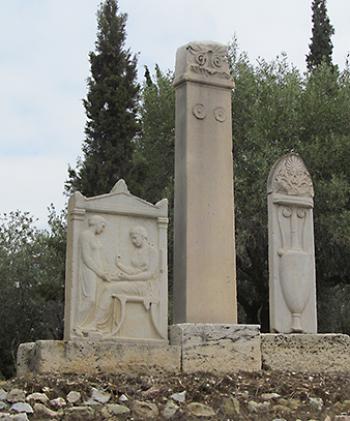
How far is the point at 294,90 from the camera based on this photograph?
18.2 m

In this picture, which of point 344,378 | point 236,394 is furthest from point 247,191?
point 236,394

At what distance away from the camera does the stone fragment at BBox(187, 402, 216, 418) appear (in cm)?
738

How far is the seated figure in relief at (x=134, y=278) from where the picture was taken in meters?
8.85

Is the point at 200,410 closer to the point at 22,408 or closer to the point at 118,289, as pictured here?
the point at 22,408

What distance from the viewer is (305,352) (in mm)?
9477

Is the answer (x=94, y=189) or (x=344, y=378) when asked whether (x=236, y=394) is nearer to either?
(x=344, y=378)

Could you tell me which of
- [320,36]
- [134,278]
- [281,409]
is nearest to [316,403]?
[281,409]

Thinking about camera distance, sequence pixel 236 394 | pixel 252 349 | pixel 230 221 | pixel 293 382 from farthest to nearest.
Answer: pixel 230 221
pixel 252 349
pixel 293 382
pixel 236 394

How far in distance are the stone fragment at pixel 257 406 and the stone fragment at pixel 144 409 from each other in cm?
95

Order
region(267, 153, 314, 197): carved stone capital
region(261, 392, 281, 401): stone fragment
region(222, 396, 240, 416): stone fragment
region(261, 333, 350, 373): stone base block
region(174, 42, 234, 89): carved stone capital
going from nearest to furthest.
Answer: region(222, 396, 240, 416): stone fragment
region(261, 392, 281, 401): stone fragment
region(261, 333, 350, 373): stone base block
region(174, 42, 234, 89): carved stone capital
region(267, 153, 314, 197): carved stone capital

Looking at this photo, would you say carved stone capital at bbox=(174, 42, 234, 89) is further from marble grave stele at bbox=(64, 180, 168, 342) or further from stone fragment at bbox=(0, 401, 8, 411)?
stone fragment at bbox=(0, 401, 8, 411)

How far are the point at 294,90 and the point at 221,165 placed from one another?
8.85 m

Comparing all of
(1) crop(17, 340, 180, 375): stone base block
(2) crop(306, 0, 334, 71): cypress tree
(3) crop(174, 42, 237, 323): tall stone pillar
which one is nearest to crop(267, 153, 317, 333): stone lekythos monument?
(3) crop(174, 42, 237, 323): tall stone pillar

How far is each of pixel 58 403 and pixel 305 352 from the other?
353 cm
